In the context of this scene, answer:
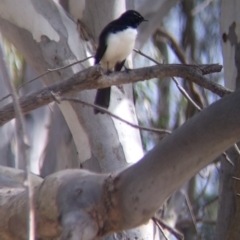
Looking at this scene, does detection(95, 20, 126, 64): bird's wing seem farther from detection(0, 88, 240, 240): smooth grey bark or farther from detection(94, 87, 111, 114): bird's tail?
detection(0, 88, 240, 240): smooth grey bark

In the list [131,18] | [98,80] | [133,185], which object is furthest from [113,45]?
[133,185]

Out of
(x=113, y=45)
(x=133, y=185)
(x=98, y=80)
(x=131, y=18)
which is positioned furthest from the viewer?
(x=131, y=18)

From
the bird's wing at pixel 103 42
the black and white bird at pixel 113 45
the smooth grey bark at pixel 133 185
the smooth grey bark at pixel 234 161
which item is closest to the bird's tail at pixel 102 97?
the black and white bird at pixel 113 45

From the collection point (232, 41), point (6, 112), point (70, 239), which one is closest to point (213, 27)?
point (232, 41)

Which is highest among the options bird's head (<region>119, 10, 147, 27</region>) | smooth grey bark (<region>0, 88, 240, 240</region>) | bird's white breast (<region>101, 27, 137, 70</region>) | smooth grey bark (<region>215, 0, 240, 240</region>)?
bird's head (<region>119, 10, 147, 27</region>)

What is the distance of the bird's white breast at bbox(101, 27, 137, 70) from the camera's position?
243 centimetres

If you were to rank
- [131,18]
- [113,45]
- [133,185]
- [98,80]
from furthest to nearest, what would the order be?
[131,18], [113,45], [98,80], [133,185]

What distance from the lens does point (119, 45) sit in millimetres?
2443

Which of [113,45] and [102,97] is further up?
[113,45]

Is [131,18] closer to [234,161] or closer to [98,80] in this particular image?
[234,161]

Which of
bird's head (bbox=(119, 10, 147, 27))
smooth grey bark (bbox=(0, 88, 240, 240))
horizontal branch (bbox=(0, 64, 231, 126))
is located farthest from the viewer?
bird's head (bbox=(119, 10, 147, 27))

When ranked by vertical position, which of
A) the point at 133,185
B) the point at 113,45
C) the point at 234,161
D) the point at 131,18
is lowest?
the point at 133,185

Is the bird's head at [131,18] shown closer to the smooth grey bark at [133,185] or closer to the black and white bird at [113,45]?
the black and white bird at [113,45]

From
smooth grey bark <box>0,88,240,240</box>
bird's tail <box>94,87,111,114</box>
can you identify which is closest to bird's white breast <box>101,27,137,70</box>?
bird's tail <box>94,87,111,114</box>
